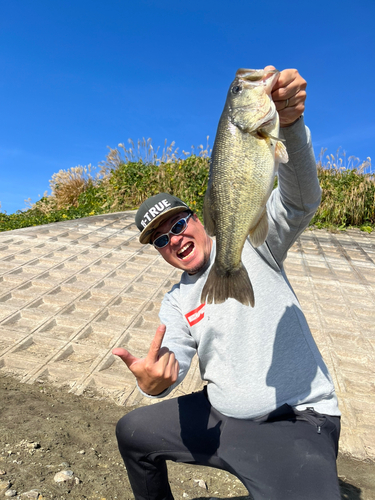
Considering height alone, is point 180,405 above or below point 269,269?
below

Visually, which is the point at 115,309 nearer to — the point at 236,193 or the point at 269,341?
the point at 269,341

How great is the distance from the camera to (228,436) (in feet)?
7.30

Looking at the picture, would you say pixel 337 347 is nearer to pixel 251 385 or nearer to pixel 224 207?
pixel 251 385

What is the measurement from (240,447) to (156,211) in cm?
137

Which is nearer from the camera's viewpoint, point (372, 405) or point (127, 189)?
point (372, 405)

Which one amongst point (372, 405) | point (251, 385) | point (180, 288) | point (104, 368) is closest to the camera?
point (251, 385)

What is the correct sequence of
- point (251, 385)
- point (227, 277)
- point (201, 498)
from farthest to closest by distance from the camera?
point (201, 498), point (251, 385), point (227, 277)

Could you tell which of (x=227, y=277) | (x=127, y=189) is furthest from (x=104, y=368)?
(x=127, y=189)

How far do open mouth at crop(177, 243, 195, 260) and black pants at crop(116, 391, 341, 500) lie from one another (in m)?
0.85

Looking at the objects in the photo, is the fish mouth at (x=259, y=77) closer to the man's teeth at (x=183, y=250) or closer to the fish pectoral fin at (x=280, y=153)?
the fish pectoral fin at (x=280, y=153)

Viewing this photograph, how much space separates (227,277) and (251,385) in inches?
30.5

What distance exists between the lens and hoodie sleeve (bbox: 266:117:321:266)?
6.32ft

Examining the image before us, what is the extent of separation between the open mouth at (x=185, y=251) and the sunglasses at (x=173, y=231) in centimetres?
9

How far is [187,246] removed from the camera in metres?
2.47
